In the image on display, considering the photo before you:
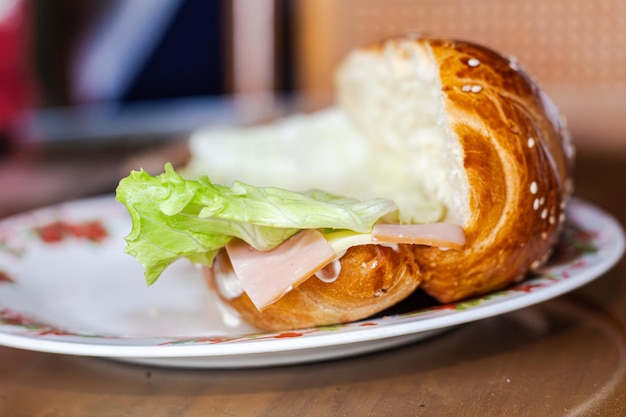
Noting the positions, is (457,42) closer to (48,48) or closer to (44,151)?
(44,151)

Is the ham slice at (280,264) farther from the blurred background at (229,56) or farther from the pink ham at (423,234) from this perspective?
the blurred background at (229,56)

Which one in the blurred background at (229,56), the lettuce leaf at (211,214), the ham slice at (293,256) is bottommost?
the blurred background at (229,56)

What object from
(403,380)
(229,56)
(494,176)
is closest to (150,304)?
(403,380)

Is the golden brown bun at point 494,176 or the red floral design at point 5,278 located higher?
the golden brown bun at point 494,176

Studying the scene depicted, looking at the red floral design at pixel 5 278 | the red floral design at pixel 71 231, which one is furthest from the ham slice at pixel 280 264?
the red floral design at pixel 71 231

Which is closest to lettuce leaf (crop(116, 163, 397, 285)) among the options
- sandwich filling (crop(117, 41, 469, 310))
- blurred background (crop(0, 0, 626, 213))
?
sandwich filling (crop(117, 41, 469, 310))

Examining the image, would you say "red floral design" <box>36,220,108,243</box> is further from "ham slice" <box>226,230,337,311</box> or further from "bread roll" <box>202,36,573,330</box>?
"ham slice" <box>226,230,337,311</box>
